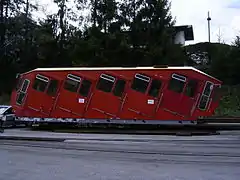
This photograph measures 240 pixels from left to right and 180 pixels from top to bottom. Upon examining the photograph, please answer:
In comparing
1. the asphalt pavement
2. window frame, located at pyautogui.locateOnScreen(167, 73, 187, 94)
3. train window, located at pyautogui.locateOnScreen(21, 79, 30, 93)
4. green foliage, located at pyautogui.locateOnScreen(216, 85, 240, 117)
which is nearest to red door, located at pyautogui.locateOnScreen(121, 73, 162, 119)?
window frame, located at pyautogui.locateOnScreen(167, 73, 187, 94)

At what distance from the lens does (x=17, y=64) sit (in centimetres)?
5128

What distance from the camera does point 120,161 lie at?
40.8ft

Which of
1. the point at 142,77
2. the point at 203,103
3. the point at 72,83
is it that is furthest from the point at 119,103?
the point at 203,103

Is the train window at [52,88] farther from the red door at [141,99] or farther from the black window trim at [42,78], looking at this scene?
the red door at [141,99]

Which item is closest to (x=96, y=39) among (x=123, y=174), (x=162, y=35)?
(x=162, y=35)

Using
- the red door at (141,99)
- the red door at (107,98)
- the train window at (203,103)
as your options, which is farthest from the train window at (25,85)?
the train window at (203,103)

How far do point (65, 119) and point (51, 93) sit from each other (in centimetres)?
167

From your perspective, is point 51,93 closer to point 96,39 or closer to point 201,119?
point 201,119

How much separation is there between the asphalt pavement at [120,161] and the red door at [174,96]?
22.7ft

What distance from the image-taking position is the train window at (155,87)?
25.0 meters

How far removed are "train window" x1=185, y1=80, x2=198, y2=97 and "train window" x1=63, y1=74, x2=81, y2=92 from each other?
6028 millimetres

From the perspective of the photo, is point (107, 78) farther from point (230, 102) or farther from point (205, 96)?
point (230, 102)

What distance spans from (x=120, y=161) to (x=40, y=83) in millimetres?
15142

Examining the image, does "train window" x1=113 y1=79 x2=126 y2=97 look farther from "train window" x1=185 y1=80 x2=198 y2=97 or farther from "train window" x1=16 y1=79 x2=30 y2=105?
"train window" x1=16 y1=79 x2=30 y2=105
